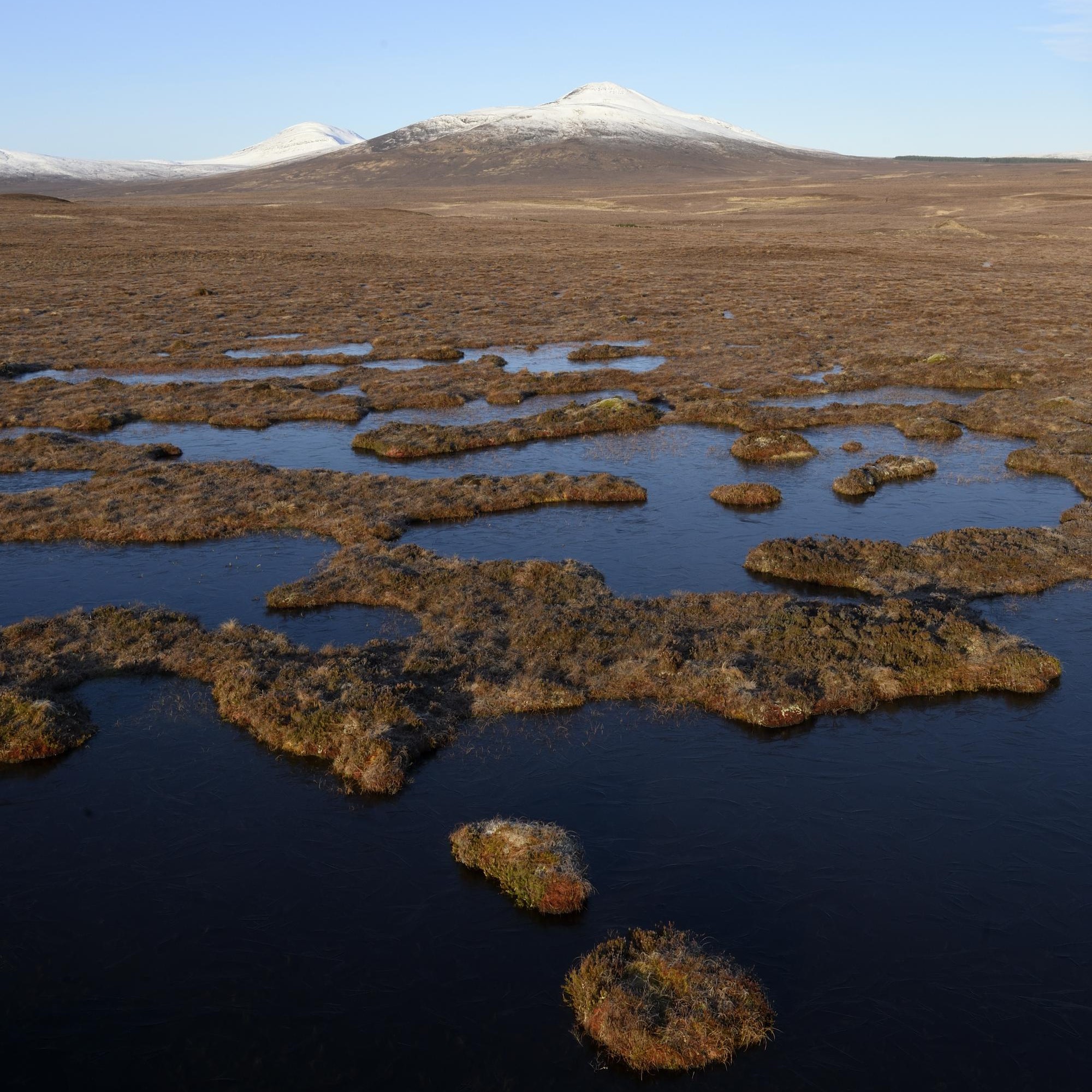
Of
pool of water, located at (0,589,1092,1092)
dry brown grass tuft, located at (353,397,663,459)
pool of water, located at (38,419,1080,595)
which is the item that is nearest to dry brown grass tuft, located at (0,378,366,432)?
pool of water, located at (38,419,1080,595)

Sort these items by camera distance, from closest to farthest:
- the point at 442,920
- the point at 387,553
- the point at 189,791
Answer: the point at 442,920
the point at 189,791
the point at 387,553

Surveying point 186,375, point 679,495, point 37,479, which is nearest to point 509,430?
point 679,495

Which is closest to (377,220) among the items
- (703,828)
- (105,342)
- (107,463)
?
(105,342)

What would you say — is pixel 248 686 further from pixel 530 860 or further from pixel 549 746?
pixel 530 860

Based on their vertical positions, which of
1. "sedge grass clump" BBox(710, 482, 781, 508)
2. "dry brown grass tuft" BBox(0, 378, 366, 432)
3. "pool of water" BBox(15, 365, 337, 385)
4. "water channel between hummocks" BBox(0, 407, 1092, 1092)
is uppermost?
"water channel between hummocks" BBox(0, 407, 1092, 1092)

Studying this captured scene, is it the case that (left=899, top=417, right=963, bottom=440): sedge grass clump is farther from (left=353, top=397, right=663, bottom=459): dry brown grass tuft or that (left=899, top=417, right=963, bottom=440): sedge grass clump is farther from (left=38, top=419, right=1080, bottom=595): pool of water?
(left=353, top=397, right=663, bottom=459): dry brown grass tuft

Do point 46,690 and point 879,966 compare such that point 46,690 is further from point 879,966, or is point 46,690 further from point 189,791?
point 879,966
